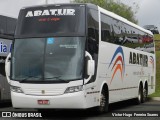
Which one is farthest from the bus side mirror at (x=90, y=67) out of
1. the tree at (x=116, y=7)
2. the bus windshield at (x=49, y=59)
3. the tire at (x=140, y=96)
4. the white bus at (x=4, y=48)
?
the tree at (x=116, y=7)

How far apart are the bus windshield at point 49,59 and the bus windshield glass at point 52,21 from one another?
241 mm

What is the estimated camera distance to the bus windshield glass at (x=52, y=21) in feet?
49.5

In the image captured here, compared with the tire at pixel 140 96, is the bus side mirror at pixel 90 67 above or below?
above

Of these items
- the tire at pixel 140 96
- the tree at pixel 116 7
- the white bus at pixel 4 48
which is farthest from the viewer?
the tree at pixel 116 7

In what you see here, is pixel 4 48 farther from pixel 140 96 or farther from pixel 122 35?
pixel 140 96

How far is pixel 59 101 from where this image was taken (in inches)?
561

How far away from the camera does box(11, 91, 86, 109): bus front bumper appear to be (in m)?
14.2

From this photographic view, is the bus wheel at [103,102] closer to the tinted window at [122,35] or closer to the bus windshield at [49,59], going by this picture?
the tinted window at [122,35]

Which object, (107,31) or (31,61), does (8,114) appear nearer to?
(31,61)

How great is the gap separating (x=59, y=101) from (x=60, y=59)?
131cm

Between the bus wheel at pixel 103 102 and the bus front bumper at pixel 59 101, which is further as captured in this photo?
the bus wheel at pixel 103 102

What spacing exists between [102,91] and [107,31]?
2.30 metres

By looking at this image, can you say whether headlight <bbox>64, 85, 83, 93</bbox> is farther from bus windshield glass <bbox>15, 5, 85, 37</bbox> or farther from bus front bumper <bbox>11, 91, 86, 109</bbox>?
bus windshield glass <bbox>15, 5, 85, 37</bbox>

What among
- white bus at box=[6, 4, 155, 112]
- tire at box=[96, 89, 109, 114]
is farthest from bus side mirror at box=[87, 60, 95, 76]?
tire at box=[96, 89, 109, 114]
